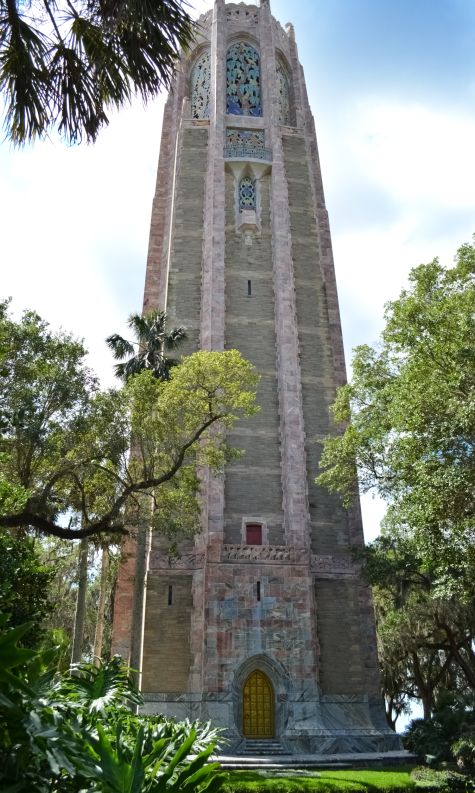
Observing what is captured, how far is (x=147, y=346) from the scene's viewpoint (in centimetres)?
2388

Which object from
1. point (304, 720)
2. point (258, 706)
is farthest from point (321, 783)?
point (258, 706)

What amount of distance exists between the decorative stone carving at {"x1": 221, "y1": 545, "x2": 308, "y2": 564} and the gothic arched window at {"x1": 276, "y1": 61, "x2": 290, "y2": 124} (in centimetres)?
2277

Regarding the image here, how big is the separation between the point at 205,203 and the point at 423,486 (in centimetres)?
2111

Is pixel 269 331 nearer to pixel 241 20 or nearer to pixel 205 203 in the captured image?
pixel 205 203

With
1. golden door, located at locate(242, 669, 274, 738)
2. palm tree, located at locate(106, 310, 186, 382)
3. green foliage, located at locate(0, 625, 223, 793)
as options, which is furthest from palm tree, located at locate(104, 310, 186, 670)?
green foliage, located at locate(0, 625, 223, 793)

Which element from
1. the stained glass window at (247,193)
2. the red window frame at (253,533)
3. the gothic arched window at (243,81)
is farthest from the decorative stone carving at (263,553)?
the gothic arched window at (243,81)

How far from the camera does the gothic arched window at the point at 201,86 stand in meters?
34.2

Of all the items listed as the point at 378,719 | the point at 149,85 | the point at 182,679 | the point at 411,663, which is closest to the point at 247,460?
the point at 182,679

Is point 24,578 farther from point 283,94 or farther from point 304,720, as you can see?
point 283,94

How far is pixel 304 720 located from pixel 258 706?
61.8 inches

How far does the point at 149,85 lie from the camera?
6.77m

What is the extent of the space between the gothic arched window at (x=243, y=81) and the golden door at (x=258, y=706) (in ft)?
88.7

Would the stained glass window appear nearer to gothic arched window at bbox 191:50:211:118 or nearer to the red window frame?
gothic arched window at bbox 191:50:211:118

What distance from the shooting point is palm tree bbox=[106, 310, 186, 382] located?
74.9 feet
